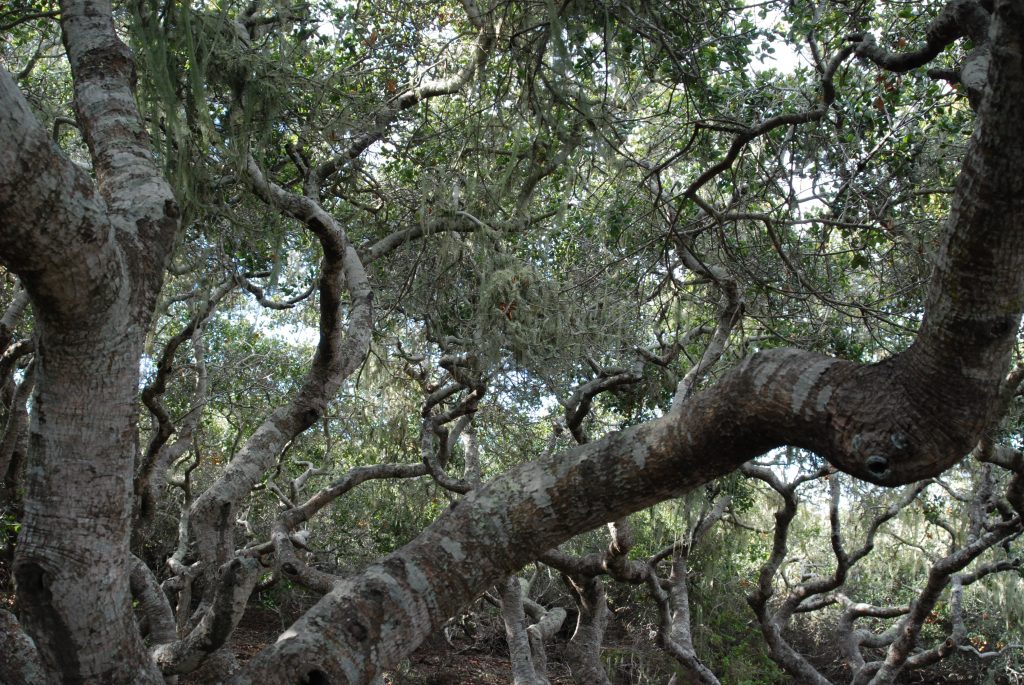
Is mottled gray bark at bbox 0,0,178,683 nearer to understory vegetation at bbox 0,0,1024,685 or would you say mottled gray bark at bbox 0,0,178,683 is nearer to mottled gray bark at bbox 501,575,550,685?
understory vegetation at bbox 0,0,1024,685

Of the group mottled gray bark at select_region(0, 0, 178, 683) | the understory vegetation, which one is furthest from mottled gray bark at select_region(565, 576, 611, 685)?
mottled gray bark at select_region(0, 0, 178, 683)

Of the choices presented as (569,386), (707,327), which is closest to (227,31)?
(569,386)

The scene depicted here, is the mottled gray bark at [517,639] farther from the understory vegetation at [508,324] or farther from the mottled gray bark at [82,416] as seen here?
the mottled gray bark at [82,416]

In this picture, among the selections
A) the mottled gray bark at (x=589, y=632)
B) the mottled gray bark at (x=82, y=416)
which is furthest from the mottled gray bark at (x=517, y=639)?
the mottled gray bark at (x=82, y=416)

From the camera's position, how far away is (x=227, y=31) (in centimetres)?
378

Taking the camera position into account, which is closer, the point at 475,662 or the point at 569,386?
the point at 569,386

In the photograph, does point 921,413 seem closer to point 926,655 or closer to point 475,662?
point 926,655

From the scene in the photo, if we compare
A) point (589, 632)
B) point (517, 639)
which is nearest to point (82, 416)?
point (517, 639)

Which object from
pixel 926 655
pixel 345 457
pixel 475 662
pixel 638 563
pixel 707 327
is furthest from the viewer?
pixel 345 457

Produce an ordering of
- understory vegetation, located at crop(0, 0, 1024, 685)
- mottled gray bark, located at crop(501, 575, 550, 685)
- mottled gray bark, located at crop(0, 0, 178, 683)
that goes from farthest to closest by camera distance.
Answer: mottled gray bark, located at crop(501, 575, 550, 685), understory vegetation, located at crop(0, 0, 1024, 685), mottled gray bark, located at crop(0, 0, 178, 683)

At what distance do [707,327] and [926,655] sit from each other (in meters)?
2.53

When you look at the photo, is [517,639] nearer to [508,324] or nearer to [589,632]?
[589,632]

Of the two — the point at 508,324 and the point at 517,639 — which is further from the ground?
the point at 508,324

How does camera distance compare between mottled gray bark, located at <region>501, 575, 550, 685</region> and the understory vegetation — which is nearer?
the understory vegetation
